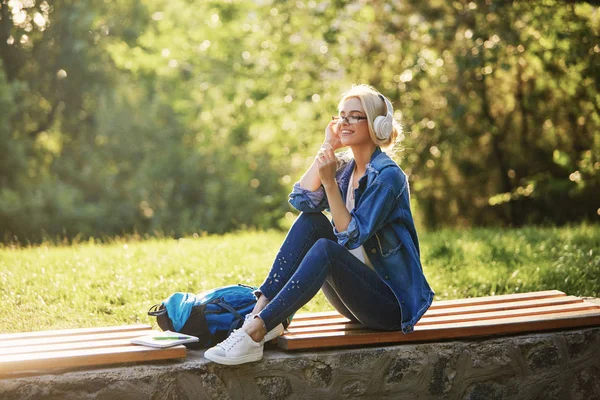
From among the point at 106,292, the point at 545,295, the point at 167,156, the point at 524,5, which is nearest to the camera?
the point at 545,295

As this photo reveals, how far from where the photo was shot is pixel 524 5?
30.5ft

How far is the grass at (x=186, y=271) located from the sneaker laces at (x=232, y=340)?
1.45m

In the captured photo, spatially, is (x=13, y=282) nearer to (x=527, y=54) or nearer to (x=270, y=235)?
(x=270, y=235)

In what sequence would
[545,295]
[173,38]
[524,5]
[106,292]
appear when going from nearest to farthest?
[545,295], [106,292], [524,5], [173,38]

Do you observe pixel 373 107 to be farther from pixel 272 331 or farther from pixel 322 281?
pixel 272 331

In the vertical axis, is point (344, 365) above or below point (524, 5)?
below

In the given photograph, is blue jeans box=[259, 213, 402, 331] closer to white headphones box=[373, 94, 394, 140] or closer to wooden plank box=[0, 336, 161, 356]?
white headphones box=[373, 94, 394, 140]

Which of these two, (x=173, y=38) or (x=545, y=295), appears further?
(x=173, y=38)

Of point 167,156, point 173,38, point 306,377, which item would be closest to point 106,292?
point 306,377

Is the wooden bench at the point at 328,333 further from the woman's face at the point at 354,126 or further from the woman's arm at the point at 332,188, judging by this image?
the woman's face at the point at 354,126

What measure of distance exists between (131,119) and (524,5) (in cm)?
1239

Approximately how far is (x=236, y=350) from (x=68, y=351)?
27.6 inches

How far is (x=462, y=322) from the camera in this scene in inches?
159

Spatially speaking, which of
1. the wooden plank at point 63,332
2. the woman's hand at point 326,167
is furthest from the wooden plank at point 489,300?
the wooden plank at point 63,332
